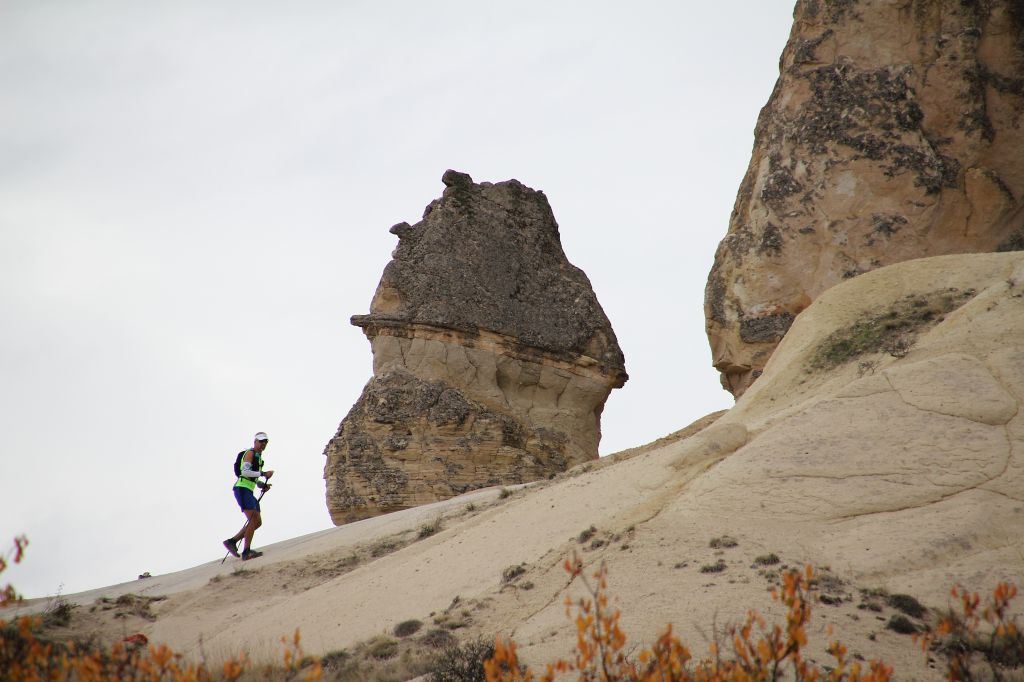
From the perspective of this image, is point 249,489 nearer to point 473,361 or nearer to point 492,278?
point 473,361

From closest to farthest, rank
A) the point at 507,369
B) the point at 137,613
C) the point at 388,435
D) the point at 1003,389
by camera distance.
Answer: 1. the point at 1003,389
2. the point at 137,613
3. the point at 388,435
4. the point at 507,369

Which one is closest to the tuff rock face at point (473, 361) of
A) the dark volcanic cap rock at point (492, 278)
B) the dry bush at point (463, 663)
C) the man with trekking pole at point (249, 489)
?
the dark volcanic cap rock at point (492, 278)

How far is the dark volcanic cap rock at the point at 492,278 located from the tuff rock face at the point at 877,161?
240 inches

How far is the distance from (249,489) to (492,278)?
921 centimetres

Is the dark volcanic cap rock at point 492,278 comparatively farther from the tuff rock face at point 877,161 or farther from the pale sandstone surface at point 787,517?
the pale sandstone surface at point 787,517

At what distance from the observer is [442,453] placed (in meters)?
19.7

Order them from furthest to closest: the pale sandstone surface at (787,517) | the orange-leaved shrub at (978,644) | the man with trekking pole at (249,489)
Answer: the man with trekking pole at (249,489)
the pale sandstone surface at (787,517)
the orange-leaved shrub at (978,644)

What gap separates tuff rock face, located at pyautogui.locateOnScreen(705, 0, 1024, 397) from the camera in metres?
15.2

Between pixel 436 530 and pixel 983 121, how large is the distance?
1056 cm

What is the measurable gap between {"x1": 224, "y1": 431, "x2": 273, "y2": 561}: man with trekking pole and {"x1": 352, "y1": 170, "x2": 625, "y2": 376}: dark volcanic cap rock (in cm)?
699

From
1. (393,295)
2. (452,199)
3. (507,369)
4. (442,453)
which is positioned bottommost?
(442,453)

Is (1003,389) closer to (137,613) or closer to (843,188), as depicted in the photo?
(843,188)

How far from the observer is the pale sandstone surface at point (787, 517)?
298 inches

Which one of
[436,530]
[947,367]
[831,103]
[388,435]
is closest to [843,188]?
[831,103]
